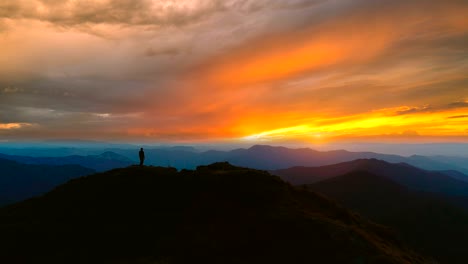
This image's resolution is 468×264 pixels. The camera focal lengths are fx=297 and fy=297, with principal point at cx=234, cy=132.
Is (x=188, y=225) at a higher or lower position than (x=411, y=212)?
Result: higher

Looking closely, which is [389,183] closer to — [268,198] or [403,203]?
[403,203]

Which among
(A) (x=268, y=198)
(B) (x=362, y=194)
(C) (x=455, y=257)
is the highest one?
(A) (x=268, y=198)

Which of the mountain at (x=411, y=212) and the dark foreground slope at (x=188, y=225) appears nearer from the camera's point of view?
the dark foreground slope at (x=188, y=225)

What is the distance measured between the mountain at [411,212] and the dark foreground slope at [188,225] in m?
42.9

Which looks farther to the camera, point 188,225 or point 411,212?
point 411,212

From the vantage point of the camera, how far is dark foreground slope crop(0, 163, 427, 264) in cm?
2942

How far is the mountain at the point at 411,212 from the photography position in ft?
364

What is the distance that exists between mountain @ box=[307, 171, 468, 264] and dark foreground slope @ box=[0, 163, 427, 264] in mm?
42905

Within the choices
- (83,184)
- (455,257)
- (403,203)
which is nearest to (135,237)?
(83,184)

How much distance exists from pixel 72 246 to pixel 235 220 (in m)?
18.6

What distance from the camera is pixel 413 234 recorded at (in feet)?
396

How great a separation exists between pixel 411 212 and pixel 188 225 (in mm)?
144916

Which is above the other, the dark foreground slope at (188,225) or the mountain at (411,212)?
the dark foreground slope at (188,225)

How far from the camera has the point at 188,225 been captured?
35469mm
